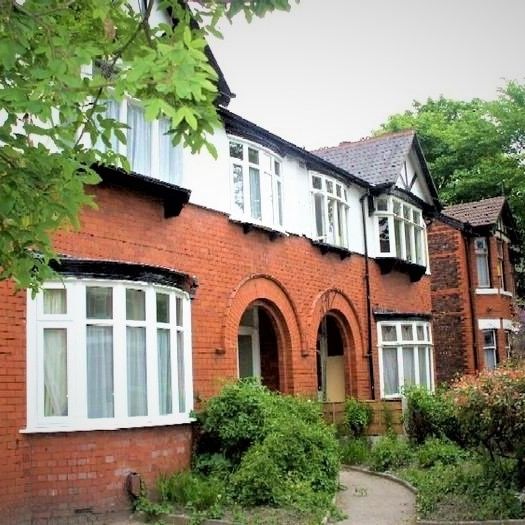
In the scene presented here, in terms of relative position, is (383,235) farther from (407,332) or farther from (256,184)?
(256,184)

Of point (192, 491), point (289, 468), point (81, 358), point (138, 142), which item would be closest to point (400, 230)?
point (138, 142)

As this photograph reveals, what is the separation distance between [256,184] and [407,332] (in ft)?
26.5

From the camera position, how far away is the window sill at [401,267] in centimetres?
2142

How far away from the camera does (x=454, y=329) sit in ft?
92.1

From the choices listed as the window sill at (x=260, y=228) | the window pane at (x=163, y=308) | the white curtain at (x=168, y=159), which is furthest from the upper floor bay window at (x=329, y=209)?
the window pane at (x=163, y=308)

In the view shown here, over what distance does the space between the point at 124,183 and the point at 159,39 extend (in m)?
6.90

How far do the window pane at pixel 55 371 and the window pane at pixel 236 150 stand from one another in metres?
5.85

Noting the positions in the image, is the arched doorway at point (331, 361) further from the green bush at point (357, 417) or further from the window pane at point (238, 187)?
the window pane at point (238, 187)

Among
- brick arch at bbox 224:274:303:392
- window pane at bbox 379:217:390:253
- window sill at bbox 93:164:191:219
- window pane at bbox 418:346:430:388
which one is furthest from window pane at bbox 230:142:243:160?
window pane at bbox 418:346:430:388

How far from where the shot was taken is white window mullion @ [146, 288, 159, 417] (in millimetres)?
11922

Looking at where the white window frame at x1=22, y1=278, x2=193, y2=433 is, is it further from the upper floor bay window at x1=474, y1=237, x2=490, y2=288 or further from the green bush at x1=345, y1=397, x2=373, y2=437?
the upper floor bay window at x1=474, y1=237, x2=490, y2=288

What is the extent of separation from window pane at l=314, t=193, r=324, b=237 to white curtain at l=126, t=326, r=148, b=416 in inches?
309

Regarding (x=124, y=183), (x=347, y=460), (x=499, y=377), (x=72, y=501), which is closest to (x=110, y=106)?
(x=124, y=183)

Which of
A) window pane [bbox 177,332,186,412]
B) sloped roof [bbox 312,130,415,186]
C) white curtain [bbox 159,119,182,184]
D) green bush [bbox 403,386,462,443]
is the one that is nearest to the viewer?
window pane [bbox 177,332,186,412]
